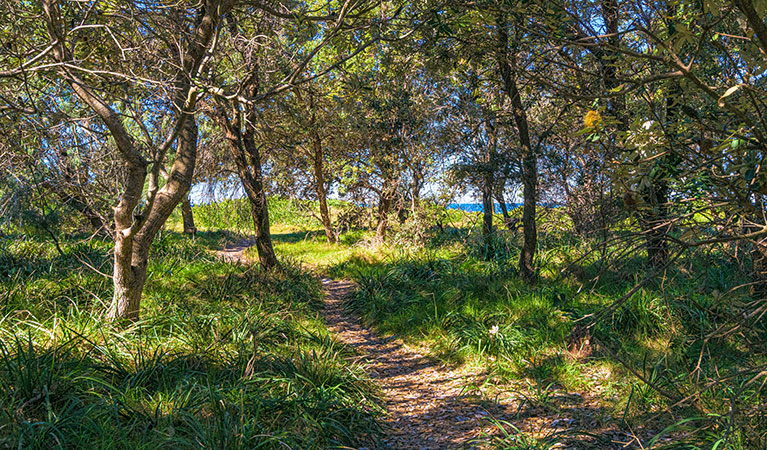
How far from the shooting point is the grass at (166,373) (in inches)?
109

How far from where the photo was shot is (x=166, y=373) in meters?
3.53

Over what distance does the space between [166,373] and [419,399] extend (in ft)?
7.46

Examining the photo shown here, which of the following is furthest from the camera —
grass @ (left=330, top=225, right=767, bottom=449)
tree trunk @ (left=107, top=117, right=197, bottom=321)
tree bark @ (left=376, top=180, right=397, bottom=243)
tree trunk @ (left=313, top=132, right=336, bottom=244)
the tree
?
tree trunk @ (left=313, top=132, right=336, bottom=244)

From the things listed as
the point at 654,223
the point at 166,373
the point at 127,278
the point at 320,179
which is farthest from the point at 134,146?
the point at 320,179

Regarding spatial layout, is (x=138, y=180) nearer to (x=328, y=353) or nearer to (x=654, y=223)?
(x=328, y=353)

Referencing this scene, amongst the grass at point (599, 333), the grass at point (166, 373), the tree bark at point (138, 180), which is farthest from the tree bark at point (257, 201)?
the tree bark at point (138, 180)

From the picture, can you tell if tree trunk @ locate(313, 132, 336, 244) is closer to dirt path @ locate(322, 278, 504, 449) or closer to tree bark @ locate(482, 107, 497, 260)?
tree bark @ locate(482, 107, 497, 260)

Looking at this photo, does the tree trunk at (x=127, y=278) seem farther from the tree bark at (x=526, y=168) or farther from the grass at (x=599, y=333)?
the tree bark at (x=526, y=168)

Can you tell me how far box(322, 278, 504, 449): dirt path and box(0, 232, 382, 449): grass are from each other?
0.92ft

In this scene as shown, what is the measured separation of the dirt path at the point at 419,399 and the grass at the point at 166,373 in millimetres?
280

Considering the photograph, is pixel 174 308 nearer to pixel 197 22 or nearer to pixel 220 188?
pixel 197 22

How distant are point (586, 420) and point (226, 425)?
272 centimetres

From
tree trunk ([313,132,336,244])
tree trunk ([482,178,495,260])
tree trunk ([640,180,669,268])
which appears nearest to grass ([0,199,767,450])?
tree trunk ([640,180,669,268])

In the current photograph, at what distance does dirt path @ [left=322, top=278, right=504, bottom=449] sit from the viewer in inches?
143
